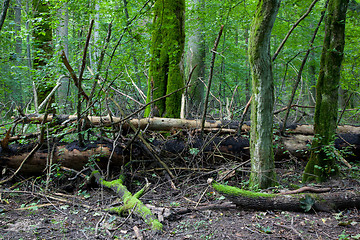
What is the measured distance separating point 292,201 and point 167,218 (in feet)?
5.45

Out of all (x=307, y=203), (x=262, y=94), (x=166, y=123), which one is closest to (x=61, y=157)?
(x=166, y=123)

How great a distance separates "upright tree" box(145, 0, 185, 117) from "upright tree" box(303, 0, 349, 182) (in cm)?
308

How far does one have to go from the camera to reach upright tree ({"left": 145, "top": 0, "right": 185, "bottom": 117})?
604 cm

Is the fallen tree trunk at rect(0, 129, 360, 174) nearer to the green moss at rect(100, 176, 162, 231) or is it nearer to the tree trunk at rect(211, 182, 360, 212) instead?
the green moss at rect(100, 176, 162, 231)

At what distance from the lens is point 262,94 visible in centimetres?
362

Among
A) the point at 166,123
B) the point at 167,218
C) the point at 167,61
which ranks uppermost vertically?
the point at 167,61

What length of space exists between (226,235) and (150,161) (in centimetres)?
262

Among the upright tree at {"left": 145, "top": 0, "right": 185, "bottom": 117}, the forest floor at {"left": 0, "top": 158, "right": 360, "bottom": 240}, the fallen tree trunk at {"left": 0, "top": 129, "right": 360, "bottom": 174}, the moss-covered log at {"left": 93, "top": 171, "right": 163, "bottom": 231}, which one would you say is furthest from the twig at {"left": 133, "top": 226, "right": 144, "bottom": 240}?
the upright tree at {"left": 145, "top": 0, "right": 185, "bottom": 117}

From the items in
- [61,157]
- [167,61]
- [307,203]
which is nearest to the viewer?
[307,203]

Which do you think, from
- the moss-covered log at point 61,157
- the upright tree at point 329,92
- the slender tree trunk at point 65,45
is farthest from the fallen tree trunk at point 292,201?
the slender tree trunk at point 65,45

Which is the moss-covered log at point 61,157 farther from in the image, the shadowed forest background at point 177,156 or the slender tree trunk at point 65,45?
the slender tree trunk at point 65,45

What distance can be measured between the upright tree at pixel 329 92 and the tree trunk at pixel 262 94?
0.96 metres

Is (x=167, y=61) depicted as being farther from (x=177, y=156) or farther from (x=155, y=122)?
(x=177, y=156)

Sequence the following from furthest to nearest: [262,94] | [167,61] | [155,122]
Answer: [167,61] → [155,122] → [262,94]
